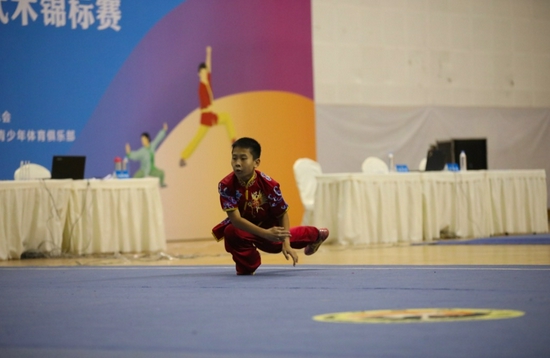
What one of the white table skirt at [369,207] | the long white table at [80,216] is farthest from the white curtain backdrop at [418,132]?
the long white table at [80,216]

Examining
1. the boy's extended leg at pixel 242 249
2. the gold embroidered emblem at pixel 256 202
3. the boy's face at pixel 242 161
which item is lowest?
the boy's extended leg at pixel 242 249

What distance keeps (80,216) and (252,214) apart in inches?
140

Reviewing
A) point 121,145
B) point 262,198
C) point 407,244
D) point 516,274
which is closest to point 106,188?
point 121,145

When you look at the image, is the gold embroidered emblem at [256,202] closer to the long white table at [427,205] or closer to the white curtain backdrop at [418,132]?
the long white table at [427,205]

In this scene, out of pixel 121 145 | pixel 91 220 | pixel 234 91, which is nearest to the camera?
pixel 91 220

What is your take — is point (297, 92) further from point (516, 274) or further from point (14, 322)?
point (14, 322)

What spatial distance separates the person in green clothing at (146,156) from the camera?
33.4ft

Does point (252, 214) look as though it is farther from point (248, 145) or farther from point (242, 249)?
point (248, 145)

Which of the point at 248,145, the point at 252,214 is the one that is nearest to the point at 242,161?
the point at 248,145

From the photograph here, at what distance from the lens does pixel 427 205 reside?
29.8ft

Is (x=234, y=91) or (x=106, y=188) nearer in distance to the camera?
(x=106, y=188)

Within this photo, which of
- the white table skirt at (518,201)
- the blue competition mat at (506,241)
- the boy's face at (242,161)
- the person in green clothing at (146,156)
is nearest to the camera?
the boy's face at (242,161)

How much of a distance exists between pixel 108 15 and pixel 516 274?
6.98 meters

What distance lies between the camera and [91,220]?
7957 millimetres
